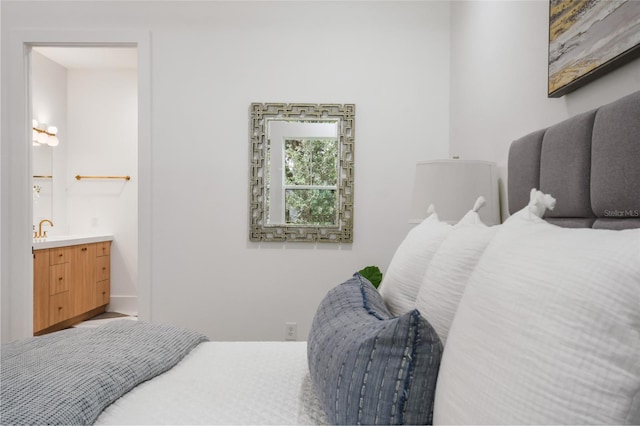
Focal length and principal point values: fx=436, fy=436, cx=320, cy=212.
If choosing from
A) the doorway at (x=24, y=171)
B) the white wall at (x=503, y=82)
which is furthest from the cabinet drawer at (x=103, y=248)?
the white wall at (x=503, y=82)

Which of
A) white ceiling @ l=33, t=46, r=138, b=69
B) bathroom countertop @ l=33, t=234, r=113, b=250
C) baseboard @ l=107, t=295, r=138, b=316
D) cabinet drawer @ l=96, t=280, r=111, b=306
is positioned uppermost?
white ceiling @ l=33, t=46, r=138, b=69

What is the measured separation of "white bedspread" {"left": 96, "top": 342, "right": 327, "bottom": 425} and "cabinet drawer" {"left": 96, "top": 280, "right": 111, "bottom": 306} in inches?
155

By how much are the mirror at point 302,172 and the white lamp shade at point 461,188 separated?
3.39 ft

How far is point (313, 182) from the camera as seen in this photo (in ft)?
9.99

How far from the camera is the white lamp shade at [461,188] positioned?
1.97 metres

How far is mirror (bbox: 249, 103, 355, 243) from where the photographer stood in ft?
9.89

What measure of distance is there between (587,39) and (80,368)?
1.65 m

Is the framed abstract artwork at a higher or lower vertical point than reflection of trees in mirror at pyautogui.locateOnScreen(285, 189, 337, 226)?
higher

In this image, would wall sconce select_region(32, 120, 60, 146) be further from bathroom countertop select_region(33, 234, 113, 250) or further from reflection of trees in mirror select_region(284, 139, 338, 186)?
reflection of trees in mirror select_region(284, 139, 338, 186)

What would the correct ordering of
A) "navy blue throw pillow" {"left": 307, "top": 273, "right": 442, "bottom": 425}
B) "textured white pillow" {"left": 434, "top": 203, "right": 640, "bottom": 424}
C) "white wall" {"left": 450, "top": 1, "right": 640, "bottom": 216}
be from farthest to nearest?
"white wall" {"left": 450, "top": 1, "right": 640, "bottom": 216}, "navy blue throw pillow" {"left": 307, "top": 273, "right": 442, "bottom": 425}, "textured white pillow" {"left": 434, "top": 203, "right": 640, "bottom": 424}

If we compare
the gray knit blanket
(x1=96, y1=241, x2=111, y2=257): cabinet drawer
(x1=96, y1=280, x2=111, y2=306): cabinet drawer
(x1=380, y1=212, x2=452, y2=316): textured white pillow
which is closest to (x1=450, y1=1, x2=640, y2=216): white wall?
(x1=380, y1=212, x2=452, y2=316): textured white pillow

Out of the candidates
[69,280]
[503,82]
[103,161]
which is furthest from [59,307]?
[503,82]

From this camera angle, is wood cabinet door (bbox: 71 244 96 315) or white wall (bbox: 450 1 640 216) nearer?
white wall (bbox: 450 1 640 216)

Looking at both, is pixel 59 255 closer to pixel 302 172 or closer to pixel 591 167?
pixel 302 172
